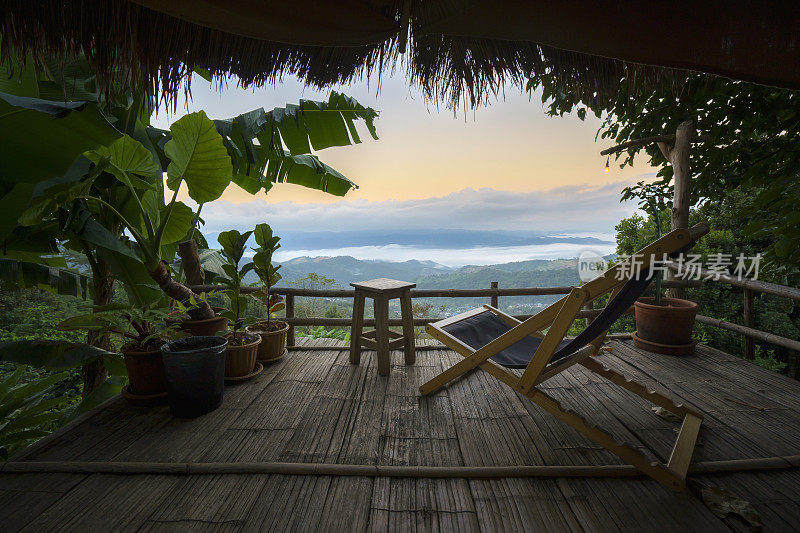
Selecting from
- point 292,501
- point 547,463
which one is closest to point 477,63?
point 547,463

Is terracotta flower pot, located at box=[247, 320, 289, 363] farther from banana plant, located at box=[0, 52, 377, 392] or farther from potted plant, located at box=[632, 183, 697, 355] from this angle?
potted plant, located at box=[632, 183, 697, 355]

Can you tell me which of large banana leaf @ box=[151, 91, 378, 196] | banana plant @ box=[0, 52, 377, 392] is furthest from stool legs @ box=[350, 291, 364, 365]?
large banana leaf @ box=[151, 91, 378, 196]

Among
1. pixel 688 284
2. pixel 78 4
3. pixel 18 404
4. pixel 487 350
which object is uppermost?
pixel 78 4

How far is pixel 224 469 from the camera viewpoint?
1714 millimetres

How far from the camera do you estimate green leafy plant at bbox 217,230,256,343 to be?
2.85 metres

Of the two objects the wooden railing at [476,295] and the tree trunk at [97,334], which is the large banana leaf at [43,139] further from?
the wooden railing at [476,295]

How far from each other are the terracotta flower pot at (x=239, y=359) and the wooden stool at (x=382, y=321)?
83 cm

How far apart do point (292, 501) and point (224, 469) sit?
1.36 feet

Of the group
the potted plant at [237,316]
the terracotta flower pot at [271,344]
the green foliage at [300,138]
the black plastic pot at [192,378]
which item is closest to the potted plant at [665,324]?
the green foliage at [300,138]

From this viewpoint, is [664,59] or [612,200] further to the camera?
[612,200]

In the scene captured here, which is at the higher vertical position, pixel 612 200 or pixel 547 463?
pixel 612 200

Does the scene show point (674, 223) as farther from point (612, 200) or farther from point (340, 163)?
point (340, 163)

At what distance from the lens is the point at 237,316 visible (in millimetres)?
2848

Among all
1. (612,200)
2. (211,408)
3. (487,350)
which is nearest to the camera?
(487,350)
